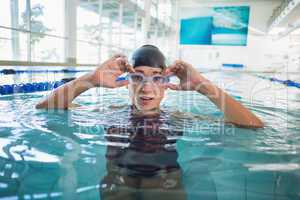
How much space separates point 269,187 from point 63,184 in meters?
0.87

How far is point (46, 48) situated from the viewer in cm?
895

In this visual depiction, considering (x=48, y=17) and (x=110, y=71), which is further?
(x=48, y=17)

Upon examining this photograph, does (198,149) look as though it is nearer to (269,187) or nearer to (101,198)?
(269,187)

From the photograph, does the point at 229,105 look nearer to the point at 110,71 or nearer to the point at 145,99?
the point at 145,99

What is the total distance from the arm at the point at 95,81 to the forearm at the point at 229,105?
59cm

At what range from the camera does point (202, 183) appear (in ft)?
3.97

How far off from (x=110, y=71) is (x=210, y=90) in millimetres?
730

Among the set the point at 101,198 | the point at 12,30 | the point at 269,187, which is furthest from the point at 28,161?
the point at 12,30

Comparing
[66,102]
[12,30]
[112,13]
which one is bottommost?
[66,102]

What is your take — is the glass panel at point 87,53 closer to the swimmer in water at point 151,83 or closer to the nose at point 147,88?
the swimmer in water at point 151,83

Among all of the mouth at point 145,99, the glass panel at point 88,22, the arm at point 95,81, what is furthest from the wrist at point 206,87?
the glass panel at point 88,22

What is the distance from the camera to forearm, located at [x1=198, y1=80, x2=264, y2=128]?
1.99 m

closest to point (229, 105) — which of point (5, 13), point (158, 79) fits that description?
point (158, 79)

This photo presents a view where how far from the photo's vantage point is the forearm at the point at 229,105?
1987 millimetres
